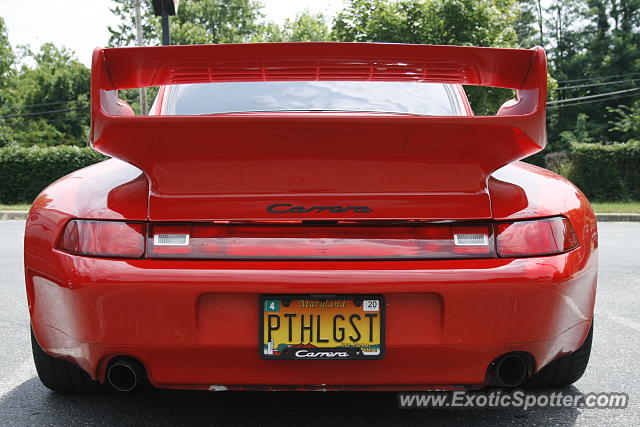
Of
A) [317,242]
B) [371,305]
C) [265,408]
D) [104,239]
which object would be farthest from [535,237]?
[104,239]

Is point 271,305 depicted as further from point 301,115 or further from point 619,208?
point 619,208

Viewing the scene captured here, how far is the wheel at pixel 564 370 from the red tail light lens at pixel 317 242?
32.2 inches

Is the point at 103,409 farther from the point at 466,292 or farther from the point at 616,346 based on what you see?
the point at 616,346

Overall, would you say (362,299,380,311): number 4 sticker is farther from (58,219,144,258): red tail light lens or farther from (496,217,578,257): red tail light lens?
(58,219,144,258): red tail light lens

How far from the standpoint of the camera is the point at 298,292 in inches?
78.7

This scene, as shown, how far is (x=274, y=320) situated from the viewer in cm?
202

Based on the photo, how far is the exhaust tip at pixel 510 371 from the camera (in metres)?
2.15

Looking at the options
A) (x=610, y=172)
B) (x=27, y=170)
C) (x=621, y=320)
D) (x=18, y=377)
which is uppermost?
(x=18, y=377)

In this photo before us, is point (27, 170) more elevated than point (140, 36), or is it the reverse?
point (140, 36)

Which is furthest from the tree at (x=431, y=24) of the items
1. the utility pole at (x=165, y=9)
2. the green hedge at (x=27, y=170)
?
the utility pole at (x=165, y=9)

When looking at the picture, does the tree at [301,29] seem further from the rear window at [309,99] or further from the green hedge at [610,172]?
the rear window at [309,99]

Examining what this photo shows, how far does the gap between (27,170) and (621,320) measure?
61.0 feet

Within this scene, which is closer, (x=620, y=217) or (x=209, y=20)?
(x=620, y=217)

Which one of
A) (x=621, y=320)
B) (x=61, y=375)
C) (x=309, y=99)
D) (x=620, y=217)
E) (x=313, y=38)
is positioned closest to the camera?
(x=61, y=375)
